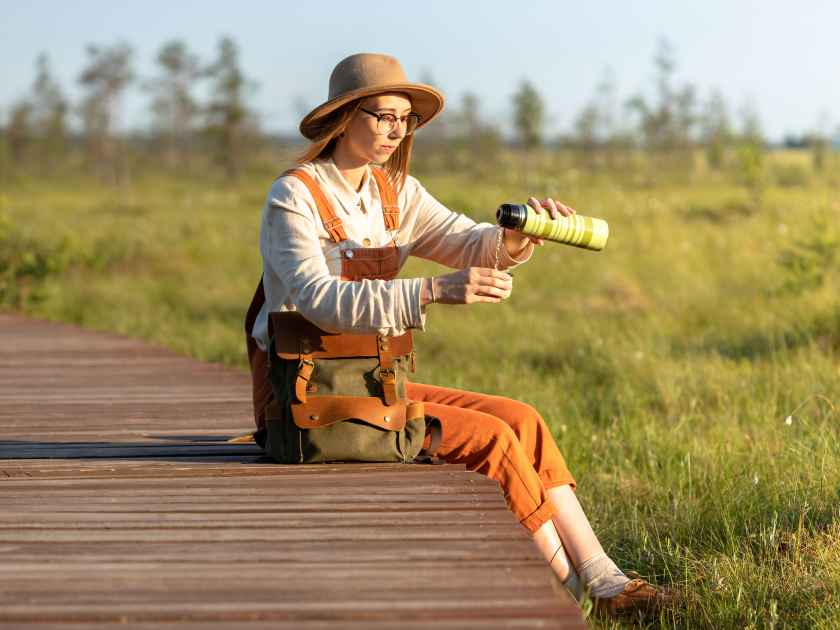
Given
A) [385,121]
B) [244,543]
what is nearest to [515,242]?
[385,121]

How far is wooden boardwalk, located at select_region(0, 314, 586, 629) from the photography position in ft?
8.73

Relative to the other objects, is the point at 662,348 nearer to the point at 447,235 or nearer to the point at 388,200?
the point at 447,235

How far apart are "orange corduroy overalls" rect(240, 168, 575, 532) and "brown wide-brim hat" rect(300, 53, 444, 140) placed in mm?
214

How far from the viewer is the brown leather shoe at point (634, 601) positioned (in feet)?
11.5

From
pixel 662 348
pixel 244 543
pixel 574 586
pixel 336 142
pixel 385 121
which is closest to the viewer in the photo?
pixel 244 543

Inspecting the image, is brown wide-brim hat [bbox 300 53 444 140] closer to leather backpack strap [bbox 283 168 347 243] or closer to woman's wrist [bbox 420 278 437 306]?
leather backpack strap [bbox 283 168 347 243]

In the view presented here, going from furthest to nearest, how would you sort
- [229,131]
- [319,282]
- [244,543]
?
[229,131] < [319,282] < [244,543]

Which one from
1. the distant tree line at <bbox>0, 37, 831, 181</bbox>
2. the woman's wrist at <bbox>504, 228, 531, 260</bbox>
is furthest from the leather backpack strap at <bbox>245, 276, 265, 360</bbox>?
the distant tree line at <bbox>0, 37, 831, 181</bbox>

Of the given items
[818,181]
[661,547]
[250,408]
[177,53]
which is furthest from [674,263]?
[177,53]

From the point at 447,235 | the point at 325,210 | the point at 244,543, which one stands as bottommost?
the point at 244,543

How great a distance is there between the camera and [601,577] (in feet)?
11.7

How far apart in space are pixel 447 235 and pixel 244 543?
1.40m

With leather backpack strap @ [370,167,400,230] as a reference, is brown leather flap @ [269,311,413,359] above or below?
below

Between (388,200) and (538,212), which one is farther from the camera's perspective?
(388,200)
